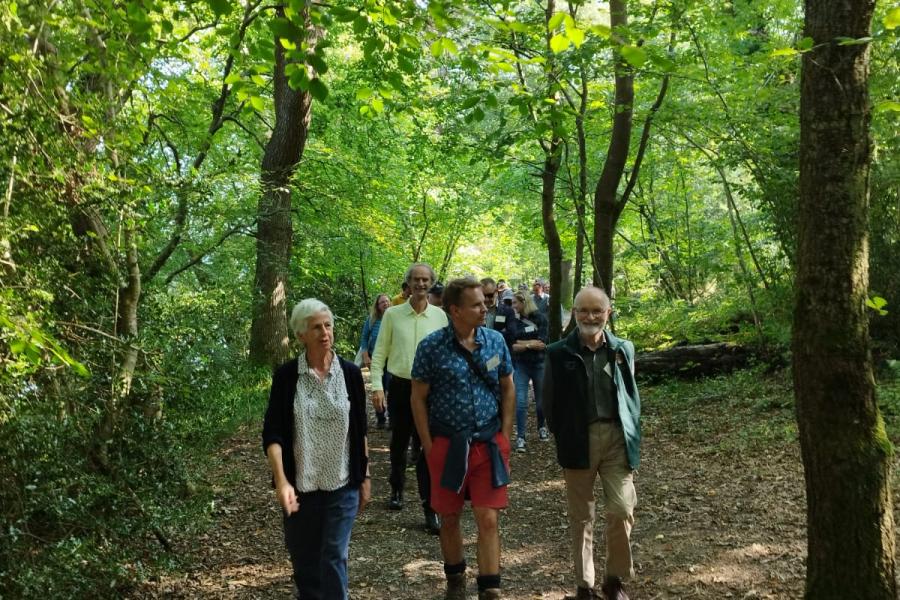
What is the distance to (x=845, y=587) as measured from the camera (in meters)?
3.56

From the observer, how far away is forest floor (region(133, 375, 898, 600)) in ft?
17.3

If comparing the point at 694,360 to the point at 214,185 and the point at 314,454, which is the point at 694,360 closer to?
the point at 214,185

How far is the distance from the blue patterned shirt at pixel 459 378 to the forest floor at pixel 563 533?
1505mm

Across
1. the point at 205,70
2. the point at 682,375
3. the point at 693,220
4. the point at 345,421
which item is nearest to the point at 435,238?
the point at 693,220

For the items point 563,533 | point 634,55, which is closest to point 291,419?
point 634,55

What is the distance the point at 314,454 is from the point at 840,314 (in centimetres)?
273

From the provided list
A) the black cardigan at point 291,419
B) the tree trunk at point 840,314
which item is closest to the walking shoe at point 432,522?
the black cardigan at point 291,419

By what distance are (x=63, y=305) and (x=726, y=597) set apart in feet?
16.7

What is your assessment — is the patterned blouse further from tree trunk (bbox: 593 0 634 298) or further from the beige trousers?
tree trunk (bbox: 593 0 634 298)

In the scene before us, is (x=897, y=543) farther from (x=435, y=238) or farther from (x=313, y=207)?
(x=435, y=238)

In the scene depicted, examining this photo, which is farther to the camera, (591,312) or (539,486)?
(539,486)

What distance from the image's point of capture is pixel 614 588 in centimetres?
463

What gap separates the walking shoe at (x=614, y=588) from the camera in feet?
15.2

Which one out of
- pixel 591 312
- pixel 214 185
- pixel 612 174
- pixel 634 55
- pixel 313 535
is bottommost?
pixel 313 535
